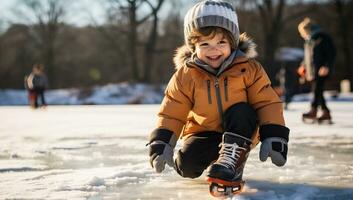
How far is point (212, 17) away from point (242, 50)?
0.24 m

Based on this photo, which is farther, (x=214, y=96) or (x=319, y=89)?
(x=319, y=89)

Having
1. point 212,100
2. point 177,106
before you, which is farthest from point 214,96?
point 177,106

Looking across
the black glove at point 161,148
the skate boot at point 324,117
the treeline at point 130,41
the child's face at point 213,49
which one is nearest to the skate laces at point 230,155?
the black glove at point 161,148

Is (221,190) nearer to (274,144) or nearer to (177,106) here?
(274,144)

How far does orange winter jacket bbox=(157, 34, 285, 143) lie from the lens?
2187 mm

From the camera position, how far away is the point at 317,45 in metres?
6.09

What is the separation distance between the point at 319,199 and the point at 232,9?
982mm

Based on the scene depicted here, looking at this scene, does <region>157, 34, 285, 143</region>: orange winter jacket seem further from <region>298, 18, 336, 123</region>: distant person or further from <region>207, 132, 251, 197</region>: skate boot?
<region>298, 18, 336, 123</region>: distant person

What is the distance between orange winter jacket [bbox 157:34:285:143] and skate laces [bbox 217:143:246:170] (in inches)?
9.0

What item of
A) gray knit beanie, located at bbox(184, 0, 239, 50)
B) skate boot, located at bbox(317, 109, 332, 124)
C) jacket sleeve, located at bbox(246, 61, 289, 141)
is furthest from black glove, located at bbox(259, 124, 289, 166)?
skate boot, located at bbox(317, 109, 332, 124)

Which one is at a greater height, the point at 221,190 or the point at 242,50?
the point at 242,50

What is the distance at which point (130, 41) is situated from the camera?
95.6 feet

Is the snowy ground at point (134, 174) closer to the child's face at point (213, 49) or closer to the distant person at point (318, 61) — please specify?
→ the child's face at point (213, 49)

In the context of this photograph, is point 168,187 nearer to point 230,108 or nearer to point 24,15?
point 230,108
